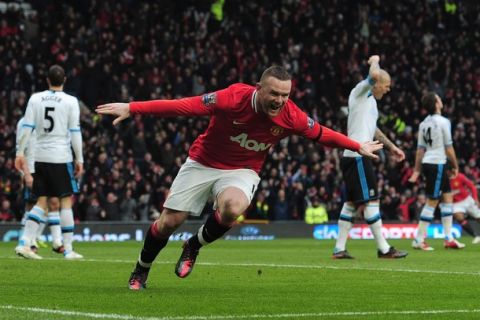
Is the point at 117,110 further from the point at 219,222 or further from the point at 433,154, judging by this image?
the point at 433,154

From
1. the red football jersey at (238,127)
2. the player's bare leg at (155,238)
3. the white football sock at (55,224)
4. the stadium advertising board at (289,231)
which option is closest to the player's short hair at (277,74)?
the red football jersey at (238,127)

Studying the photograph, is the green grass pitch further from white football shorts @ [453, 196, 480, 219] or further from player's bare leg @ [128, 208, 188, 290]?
white football shorts @ [453, 196, 480, 219]

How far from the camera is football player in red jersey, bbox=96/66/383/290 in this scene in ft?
29.5

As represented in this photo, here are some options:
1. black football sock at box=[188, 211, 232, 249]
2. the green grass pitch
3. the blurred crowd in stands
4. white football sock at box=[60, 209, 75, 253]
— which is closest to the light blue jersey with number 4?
the green grass pitch

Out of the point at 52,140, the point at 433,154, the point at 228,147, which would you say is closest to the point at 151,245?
the point at 228,147

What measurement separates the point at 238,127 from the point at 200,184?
2.25 ft

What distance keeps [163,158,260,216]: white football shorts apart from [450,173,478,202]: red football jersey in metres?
14.0

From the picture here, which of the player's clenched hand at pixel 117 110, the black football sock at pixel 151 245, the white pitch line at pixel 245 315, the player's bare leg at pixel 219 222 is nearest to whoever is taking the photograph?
the white pitch line at pixel 245 315

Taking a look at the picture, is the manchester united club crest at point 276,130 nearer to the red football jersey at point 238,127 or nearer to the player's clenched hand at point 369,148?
the red football jersey at point 238,127

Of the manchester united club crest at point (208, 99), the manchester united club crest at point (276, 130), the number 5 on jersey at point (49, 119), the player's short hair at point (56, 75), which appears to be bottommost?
the number 5 on jersey at point (49, 119)

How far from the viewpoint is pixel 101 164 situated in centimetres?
2700

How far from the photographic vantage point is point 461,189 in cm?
2292

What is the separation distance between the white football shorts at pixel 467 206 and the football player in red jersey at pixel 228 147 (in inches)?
533

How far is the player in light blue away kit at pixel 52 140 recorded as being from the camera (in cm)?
1434
